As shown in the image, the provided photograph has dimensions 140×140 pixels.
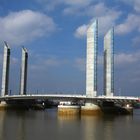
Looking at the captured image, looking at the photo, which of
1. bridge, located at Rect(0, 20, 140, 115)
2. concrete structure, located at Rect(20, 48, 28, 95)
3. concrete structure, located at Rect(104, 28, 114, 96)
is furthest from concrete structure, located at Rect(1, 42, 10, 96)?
concrete structure, located at Rect(104, 28, 114, 96)

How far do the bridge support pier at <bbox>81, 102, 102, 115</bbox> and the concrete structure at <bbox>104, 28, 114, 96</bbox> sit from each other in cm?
890

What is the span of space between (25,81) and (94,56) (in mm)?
59417

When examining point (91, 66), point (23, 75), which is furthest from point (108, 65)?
point (23, 75)

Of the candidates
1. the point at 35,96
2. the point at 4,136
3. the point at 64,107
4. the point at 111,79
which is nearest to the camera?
the point at 4,136

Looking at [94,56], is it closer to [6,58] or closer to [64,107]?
[64,107]

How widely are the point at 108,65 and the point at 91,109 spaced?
1696cm

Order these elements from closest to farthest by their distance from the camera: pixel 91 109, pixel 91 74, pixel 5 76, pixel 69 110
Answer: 1. pixel 69 110
2. pixel 91 74
3. pixel 91 109
4. pixel 5 76

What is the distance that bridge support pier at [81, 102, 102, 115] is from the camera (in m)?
115

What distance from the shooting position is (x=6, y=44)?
171 metres

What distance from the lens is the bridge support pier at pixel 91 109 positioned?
377 feet

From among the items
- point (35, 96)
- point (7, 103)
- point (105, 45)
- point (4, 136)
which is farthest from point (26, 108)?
point (4, 136)

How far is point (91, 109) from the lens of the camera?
4587 inches

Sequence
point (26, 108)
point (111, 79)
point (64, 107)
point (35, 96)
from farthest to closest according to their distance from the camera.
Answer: point (26, 108), point (35, 96), point (111, 79), point (64, 107)

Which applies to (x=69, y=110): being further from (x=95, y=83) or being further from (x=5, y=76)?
(x=5, y=76)
